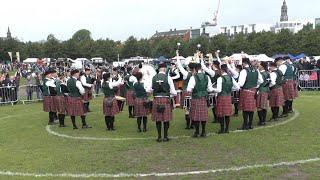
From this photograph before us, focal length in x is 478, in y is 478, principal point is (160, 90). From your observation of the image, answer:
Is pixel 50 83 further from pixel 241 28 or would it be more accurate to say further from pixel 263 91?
pixel 241 28

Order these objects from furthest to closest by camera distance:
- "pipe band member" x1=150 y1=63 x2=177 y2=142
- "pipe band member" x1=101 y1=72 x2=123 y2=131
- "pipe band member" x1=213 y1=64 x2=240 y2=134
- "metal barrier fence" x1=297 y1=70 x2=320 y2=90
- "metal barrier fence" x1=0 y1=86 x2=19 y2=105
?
"metal barrier fence" x1=297 y1=70 x2=320 y2=90 → "metal barrier fence" x1=0 y1=86 x2=19 y2=105 → "pipe band member" x1=101 y1=72 x2=123 y2=131 → "pipe band member" x1=213 y1=64 x2=240 y2=134 → "pipe band member" x1=150 y1=63 x2=177 y2=142

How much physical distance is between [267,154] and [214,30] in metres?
127

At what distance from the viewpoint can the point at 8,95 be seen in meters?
24.0

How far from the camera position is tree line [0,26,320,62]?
68.9m

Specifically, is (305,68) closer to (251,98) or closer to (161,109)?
(251,98)

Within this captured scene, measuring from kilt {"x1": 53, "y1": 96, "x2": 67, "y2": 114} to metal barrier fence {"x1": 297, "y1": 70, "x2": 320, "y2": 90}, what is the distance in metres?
14.4

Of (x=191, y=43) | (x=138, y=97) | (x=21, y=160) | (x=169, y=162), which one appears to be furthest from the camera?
(x=191, y=43)

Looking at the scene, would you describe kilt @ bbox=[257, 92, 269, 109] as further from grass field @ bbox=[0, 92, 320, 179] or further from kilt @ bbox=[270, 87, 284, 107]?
kilt @ bbox=[270, 87, 284, 107]

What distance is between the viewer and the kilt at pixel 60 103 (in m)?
14.9

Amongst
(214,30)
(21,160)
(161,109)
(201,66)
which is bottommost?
(21,160)

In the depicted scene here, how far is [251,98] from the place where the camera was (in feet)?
41.0

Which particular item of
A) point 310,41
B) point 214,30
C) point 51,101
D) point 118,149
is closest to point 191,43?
point 310,41

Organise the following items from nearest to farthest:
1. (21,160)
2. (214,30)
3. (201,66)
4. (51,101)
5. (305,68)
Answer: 1. (21,160)
2. (201,66)
3. (51,101)
4. (305,68)
5. (214,30)

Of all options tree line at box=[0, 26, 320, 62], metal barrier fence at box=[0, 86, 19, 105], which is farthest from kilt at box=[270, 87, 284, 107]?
tree line at box=[0, 26, 320, 62]
